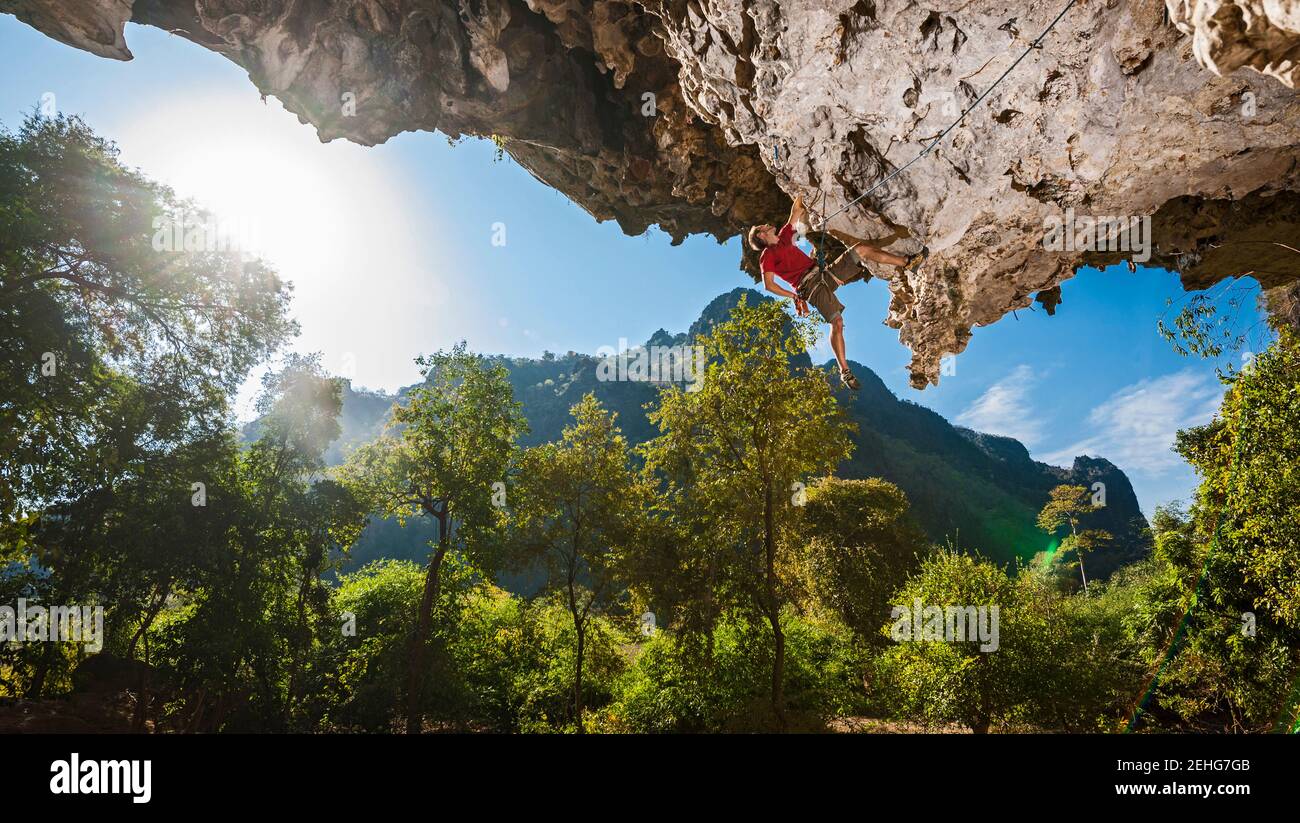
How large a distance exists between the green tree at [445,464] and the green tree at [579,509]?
127 centimetres

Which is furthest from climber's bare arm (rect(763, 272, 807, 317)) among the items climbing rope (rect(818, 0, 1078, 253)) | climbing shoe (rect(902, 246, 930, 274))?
climbing shoe (rect(902, 246, 930, 274))

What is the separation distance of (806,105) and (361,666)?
22.8 metres

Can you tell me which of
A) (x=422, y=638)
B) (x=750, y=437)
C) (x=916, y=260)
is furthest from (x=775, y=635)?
(x=422, y=638)

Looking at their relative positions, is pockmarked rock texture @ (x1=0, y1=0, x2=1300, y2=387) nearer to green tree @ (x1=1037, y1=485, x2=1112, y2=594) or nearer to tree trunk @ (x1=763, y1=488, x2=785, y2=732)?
tree trunk @ (x1=763, y1=488, x2=785, y2=732)

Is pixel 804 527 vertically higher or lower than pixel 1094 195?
lower

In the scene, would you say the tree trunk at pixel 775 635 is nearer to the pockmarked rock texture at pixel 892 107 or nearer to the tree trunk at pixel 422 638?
the pockmarked rock texture at pixel 892 107

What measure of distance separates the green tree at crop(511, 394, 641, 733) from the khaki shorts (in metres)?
10.0

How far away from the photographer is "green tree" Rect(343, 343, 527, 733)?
17141mm

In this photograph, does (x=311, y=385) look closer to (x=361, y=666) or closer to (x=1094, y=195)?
(x=361, y=666)

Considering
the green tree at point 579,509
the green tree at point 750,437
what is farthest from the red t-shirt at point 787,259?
the green tree at point 579,509

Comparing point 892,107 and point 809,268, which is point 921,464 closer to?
point 809,268

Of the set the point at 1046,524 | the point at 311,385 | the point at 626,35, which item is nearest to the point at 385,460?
the point at 311,385
